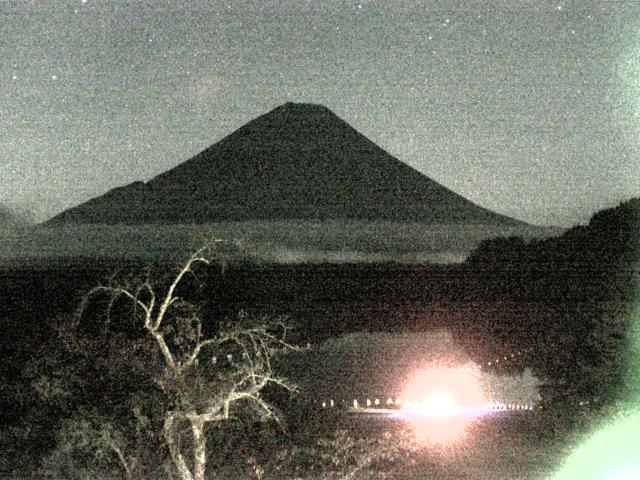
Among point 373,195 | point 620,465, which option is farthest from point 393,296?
point 373,195

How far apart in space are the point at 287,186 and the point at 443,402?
38.2 meters

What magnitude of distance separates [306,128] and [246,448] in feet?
156

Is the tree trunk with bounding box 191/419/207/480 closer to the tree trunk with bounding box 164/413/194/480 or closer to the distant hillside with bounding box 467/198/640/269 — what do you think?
the tree trunk with bounding box 164/413/194/480

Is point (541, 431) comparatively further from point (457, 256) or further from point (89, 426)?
point (457, 256)

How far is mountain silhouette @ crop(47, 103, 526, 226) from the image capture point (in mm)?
42406

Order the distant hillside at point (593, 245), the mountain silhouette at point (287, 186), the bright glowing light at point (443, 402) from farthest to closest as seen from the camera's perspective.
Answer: the mountain silhouette at point (287, 186)
the distant hillside at point (593, 245)
the bright glowing light at point (443, 402)

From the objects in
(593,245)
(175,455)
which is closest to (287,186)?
(593,245)

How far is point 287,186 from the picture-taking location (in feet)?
163

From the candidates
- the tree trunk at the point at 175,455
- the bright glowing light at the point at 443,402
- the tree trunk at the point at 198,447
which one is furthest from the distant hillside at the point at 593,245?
the tree trunk at the point at 175,455

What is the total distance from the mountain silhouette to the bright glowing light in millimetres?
25103

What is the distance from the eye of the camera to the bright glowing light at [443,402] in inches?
391

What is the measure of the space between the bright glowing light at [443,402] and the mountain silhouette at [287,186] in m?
25.1

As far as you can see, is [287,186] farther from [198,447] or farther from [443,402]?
[198,447]

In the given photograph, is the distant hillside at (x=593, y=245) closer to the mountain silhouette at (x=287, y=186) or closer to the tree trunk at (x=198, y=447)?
the tree trunk at (x=198, y=447)
